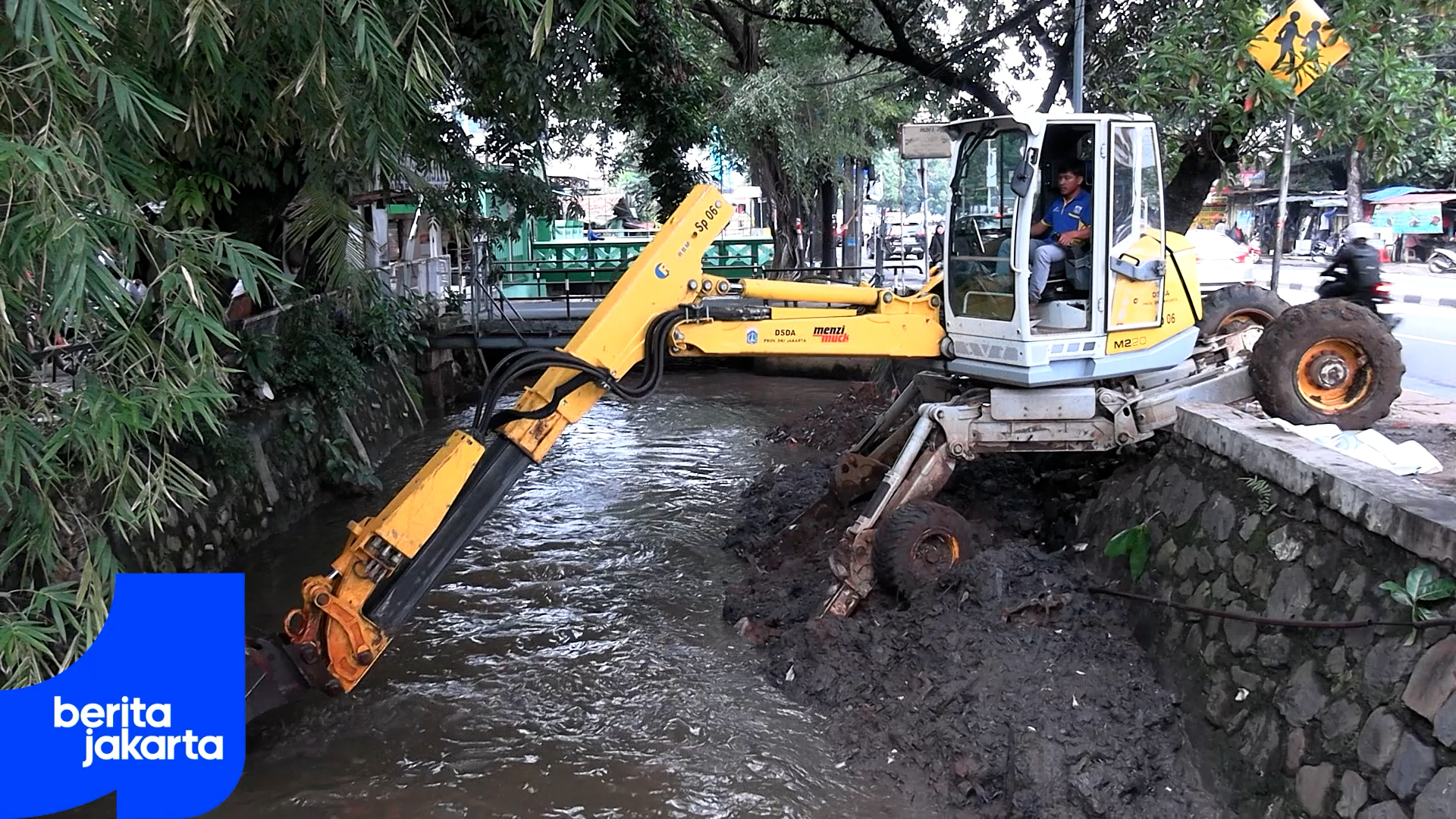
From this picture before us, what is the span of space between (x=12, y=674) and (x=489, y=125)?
311 inches

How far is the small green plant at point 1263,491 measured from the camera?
16.4 ft

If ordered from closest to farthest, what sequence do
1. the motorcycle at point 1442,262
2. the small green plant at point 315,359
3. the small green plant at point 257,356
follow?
the small green plant at point 257,356 → the small green plant at point 315,359 → the motorcycle at point 1442,262

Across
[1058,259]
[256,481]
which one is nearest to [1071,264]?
[1058,259]

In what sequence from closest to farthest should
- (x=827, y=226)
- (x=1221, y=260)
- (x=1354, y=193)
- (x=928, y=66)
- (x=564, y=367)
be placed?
1. (x=564, y=367)
2. (x=928, y=66)
3. (x=1221, y=260)
4. (x=827, y=226)
5. (x=1354, y=193)

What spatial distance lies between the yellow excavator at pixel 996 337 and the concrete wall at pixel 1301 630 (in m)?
0.81

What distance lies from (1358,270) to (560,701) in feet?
24.6

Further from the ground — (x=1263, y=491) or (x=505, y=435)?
(x=505, y=435)

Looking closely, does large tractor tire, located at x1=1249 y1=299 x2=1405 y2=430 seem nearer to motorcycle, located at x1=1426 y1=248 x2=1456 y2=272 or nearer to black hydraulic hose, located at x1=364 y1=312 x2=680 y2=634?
black hydraulic hose, located at x1=364 y1=312 x2=680 y2=634

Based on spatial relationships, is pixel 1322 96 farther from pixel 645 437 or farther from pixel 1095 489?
pixel 645 437

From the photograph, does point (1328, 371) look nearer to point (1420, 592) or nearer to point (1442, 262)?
point (1420, 592)

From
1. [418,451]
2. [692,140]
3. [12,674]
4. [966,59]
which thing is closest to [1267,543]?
[12,674]

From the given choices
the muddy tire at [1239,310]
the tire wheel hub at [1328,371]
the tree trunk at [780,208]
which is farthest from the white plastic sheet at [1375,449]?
the tree trunk at [780,208]

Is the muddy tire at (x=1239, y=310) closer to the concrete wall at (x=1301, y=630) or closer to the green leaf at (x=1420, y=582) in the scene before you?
the concrete wall at (x=1301, y=630)

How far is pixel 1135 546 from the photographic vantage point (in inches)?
236
